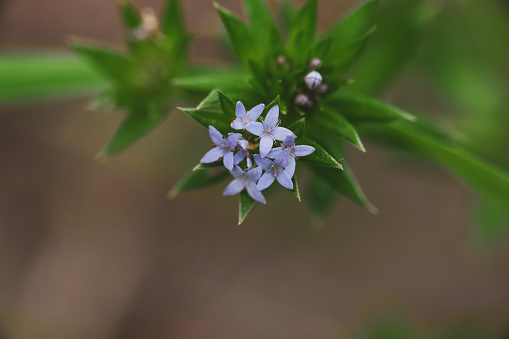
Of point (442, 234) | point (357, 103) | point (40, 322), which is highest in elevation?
point (357, 103)

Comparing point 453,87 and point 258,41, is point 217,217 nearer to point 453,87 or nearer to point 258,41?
point 453,87

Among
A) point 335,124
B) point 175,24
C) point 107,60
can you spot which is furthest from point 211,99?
point 107,60

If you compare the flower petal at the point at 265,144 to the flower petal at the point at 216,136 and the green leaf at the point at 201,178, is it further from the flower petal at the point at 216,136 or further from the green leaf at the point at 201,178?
the green leaf at the point at 201,178

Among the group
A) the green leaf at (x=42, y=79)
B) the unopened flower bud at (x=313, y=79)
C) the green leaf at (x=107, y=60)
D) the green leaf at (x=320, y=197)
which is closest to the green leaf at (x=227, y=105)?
the unopened flower bud at (x=313, y=79)

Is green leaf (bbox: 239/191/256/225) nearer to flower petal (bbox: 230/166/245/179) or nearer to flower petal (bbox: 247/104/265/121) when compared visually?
flower petal (bbox: 230/166/245/179)

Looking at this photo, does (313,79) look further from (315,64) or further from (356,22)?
(356,22)

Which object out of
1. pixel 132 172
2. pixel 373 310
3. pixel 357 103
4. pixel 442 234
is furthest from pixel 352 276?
pixel 357 103
